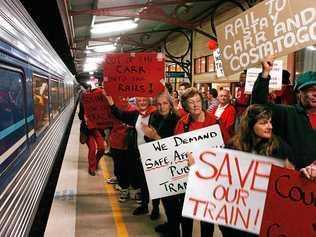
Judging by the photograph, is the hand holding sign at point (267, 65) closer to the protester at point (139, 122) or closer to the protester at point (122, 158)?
the protester at point (139, 122)

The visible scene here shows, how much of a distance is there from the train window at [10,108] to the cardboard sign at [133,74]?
1575 millimetres

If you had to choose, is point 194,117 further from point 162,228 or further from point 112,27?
point 112,27

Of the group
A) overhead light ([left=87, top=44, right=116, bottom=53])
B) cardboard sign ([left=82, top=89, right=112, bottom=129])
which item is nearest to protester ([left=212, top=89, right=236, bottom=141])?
cardboard sign ([left=82, top=89, right=112, bottom=129])

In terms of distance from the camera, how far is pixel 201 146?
3.34m

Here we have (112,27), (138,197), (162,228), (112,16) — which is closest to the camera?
(162,228)

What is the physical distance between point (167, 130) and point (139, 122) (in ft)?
2.06

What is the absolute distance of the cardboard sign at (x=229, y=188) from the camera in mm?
2625

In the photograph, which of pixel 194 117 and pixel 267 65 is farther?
pixel 194 117

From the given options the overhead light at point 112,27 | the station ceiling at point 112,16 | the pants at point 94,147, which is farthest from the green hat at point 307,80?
the overhead light at point 112,27

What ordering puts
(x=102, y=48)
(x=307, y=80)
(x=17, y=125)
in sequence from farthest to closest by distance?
(x=102, y=48)
(x=17, y=125)
(x=307, y=80)

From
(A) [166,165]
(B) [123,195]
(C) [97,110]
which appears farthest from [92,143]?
(A) [166,165]

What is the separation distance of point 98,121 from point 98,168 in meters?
1.42

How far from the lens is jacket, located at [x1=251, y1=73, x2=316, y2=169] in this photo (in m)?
2.80

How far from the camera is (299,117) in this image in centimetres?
285
